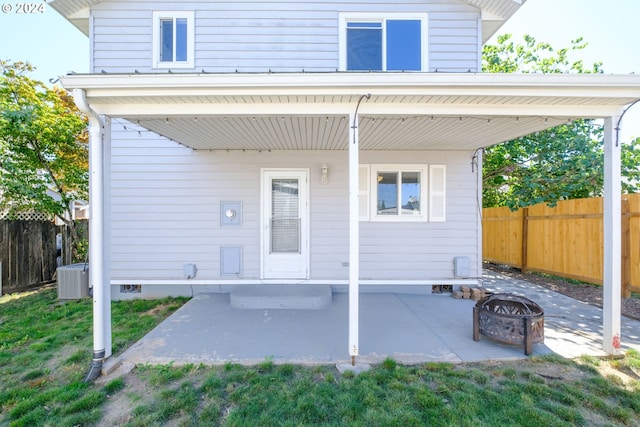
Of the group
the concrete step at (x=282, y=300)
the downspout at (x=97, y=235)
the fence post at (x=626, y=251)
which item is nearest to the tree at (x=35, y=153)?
the downspout at (x=97, y=235)

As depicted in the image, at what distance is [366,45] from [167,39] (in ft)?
12.0

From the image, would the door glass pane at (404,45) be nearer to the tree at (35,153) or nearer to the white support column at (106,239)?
the white support column at (106,239)

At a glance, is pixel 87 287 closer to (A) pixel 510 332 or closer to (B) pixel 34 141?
(B) pixel 34 141

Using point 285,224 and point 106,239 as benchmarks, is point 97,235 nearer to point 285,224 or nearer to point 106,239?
point 106,239

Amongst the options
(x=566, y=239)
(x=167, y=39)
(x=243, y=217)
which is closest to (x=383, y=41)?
(x=167, y=39)

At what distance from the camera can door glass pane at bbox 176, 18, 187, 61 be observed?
5574mm

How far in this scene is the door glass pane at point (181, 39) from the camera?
18.3ft

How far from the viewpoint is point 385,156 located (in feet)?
18.7

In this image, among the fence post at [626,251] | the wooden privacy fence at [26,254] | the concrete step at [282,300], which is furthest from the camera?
the wooden privacy fence at [26,254]

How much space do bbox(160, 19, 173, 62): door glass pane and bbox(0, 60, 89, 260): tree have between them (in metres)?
3.17

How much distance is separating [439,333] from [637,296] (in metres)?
4.52

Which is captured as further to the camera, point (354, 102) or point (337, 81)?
point (354, 102)

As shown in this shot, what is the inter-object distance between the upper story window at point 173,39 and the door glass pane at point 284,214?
274 centimetres

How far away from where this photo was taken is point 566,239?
265 inches
